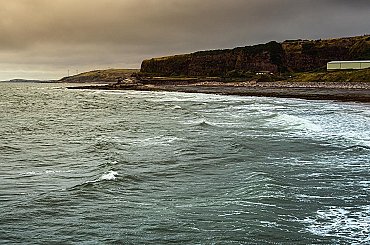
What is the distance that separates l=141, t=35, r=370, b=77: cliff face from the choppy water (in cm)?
12123

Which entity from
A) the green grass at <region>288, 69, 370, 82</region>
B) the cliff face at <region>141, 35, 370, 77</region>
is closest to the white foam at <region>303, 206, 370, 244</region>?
the green grass at <region>288, 69, 370, 82</region>

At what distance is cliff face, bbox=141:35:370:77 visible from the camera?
14488 cm

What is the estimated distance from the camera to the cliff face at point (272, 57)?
14488 centimetres

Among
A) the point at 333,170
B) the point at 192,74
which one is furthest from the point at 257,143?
the point at 192,74

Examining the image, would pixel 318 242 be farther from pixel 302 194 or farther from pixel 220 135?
pixel 220 135

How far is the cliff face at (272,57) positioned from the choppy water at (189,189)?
121 metres

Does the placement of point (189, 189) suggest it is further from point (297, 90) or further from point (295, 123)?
point (297, 90)

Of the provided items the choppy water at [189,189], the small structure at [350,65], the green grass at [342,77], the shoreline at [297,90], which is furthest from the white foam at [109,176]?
the small structure at [350,65]

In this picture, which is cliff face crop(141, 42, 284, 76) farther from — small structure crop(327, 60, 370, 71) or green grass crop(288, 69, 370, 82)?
green grass crop(288, 69, 370, 82)

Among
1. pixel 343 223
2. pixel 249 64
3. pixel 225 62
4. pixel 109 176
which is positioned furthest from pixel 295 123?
pixel 225 62

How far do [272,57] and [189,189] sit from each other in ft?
468

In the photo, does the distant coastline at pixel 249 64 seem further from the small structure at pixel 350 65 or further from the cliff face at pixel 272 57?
the small structure at pixel 350 65

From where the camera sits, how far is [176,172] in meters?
16.5

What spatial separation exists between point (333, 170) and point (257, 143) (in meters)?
7.10
